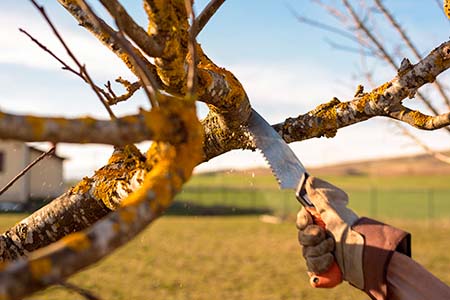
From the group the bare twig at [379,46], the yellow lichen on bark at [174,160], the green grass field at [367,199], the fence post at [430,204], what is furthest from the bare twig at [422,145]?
the fence post at [430,204]

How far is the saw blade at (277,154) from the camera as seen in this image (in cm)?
207

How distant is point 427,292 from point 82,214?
1235 millimetres

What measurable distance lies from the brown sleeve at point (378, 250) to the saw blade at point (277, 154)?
0.29 metres

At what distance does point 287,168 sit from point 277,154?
12 cm

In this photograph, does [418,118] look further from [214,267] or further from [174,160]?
[214,267]

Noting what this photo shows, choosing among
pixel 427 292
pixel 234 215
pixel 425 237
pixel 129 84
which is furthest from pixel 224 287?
pixel 234 215

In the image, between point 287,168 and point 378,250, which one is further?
point 287,168

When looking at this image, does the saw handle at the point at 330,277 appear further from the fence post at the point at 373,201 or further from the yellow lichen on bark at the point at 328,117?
the fence post at the point at 373,201

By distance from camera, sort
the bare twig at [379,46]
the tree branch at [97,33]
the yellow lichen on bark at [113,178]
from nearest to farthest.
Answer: the yellow lichen on bark at [113,178], the tree branch at [97,33], the bare twig at [379,46]

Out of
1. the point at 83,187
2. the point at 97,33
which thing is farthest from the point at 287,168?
the point at 97,33

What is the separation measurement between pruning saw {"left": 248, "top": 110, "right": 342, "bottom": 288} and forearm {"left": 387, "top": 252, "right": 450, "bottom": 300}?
0.16 metres

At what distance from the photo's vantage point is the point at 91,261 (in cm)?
109

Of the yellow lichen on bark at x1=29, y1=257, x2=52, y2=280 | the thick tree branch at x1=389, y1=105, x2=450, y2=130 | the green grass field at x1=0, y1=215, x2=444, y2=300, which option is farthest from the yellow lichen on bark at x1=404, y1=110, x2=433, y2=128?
the green grass field at x1=0, y1=215, x2=444, y2=300

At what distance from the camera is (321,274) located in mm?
1894
